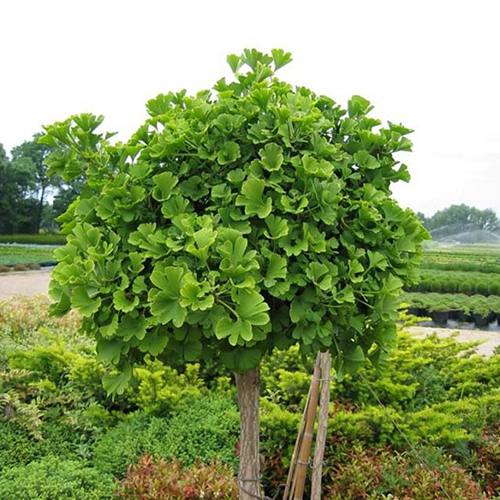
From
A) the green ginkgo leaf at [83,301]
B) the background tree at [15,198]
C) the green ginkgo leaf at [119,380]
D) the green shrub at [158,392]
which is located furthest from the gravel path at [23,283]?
the background tree at [15,198]

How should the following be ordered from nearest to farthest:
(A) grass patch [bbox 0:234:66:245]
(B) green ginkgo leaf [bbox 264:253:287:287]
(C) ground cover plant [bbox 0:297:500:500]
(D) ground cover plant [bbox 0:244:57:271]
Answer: (B) green ginkgo leaf [bbox 264:253:287:287]
(C) ground cover plant [bbox 0:297:500:500]
(D) ground cover plant [bbox 0:244:57:271]
(A) grass patch [bbox 0:234:66:245]

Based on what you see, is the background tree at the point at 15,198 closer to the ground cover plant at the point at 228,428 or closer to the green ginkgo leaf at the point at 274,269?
the ground cover plant at the point at 228,428

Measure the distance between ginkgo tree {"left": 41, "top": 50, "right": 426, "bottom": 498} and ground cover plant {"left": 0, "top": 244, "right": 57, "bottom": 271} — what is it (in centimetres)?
1807

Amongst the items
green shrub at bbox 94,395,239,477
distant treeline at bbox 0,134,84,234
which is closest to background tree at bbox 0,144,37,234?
distant treeline at bbox 0,134,84,234

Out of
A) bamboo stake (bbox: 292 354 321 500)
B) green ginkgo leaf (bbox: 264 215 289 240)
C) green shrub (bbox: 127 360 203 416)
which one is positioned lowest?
green shrub (bbox: 127 360 203 416)

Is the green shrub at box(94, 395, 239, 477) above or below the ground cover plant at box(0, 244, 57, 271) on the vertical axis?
above

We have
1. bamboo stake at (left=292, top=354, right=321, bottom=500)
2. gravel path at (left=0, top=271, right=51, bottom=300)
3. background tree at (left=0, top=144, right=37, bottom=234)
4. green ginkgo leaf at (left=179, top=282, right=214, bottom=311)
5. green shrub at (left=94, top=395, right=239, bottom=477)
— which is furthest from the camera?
background tree at (left=0, top=144, right=37, bottom=234)

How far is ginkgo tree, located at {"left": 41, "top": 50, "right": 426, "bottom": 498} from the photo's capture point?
1.47 meters

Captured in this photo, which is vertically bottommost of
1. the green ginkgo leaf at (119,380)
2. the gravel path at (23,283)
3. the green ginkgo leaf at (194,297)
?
the gravel path at (23,283)

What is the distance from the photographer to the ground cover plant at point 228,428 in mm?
2756

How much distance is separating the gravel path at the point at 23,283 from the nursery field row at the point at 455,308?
7.81m

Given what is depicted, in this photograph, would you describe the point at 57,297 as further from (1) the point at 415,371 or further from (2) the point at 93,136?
(1) the point at 415,371

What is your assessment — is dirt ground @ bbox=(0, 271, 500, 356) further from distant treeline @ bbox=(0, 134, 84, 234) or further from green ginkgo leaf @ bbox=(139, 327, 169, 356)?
distant treeline @ bbox=(0, 134, 84, 234)

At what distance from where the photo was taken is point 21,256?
904 inches
